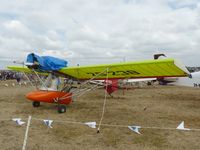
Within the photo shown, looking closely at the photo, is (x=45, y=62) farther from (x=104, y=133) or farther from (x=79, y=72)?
(x=104, y=133)

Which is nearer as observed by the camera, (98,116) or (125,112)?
(98,116)

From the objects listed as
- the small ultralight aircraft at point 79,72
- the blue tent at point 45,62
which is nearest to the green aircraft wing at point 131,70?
the small ultralight aircraft at point 79,72

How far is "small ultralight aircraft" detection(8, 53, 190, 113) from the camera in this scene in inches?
409

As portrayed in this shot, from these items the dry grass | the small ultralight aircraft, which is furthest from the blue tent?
the dry grass

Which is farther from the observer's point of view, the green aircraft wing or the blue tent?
the blue tent

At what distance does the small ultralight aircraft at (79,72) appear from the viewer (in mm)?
10391

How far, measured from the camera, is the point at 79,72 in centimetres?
1235

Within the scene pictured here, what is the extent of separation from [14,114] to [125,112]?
4.23 meters

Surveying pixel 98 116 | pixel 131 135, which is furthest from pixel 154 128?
pixel 98 116

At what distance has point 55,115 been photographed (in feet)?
35.8

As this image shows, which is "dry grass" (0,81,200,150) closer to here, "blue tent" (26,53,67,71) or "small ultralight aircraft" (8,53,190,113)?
"small ultralight aircraft" (8,53,190,113)

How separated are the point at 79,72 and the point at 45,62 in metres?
1.47

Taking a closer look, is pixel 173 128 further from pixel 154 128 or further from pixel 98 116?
pixel 98 116

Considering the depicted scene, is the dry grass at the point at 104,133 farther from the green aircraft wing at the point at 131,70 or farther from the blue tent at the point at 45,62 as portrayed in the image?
the blue tent at the point at 45,62
